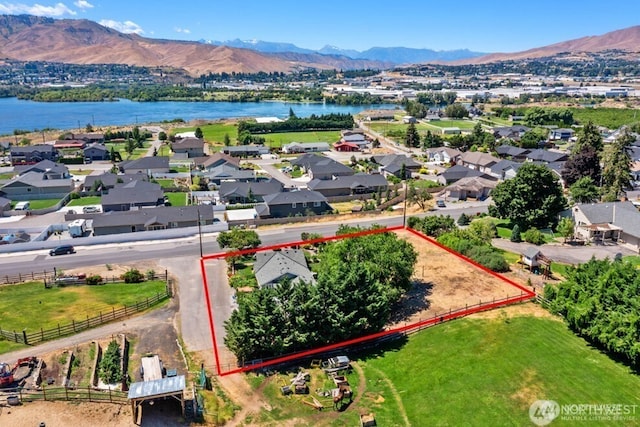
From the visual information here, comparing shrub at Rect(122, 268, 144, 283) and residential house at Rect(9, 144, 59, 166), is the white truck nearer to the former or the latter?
shrub at Rect(122, 268, 144, 283)

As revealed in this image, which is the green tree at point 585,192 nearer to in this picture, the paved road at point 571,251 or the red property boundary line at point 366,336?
the paved road at point 571,251

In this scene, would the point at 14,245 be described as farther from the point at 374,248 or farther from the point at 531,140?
the point at 531,140

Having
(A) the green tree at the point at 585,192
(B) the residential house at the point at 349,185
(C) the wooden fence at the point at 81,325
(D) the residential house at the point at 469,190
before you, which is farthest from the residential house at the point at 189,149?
(A) the green tree at the point at 585,192

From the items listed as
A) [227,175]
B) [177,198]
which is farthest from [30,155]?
[227,175]

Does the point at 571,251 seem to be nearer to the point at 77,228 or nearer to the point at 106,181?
the point at 77,228

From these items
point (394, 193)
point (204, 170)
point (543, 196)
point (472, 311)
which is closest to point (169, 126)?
point (204, 170)

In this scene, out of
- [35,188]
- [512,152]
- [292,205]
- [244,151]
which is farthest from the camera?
[244,151]

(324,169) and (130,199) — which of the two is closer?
(130,199)

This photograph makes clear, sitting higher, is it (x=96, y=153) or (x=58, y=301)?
(x=96, y=153)
